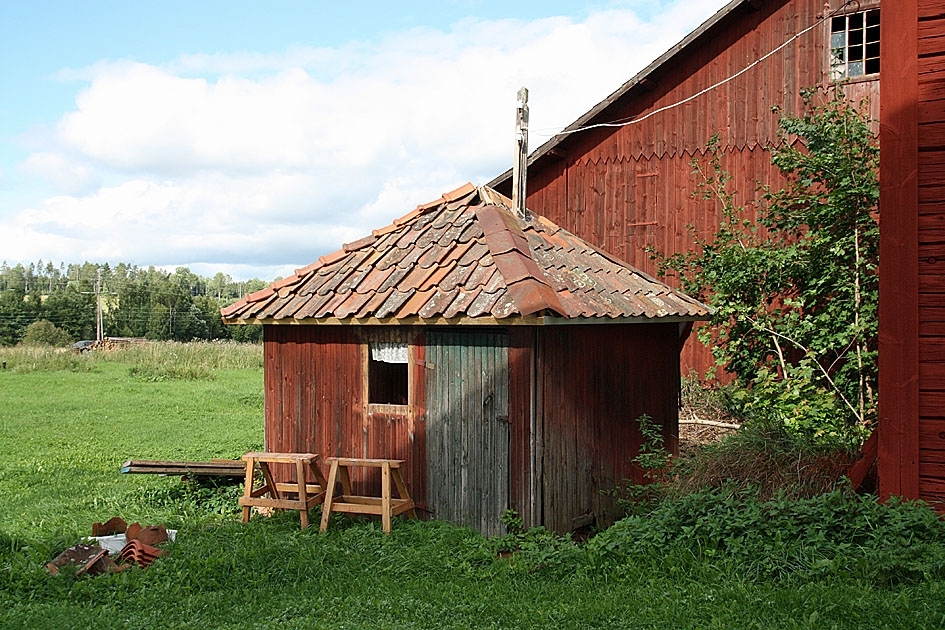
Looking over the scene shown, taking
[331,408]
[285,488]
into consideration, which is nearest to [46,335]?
[285,488]

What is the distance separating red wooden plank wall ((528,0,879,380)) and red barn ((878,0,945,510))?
26.4ft

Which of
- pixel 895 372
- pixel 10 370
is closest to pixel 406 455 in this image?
pixel 895 372

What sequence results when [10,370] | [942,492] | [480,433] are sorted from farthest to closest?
1. [10,370]
2. [480,433]
3. [942,492]

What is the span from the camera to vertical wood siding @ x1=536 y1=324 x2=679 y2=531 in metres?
8.20

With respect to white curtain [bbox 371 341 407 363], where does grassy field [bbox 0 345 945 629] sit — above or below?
below

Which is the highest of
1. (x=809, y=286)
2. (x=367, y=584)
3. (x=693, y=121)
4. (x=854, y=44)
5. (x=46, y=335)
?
(x=854, y=44)

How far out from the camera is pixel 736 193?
1462 centimetres

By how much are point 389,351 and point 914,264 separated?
5048mm

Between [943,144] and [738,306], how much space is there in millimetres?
6589

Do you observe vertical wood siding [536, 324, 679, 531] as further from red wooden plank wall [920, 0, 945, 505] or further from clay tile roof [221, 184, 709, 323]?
red wooden plank wall [920, 0, 945, 505]

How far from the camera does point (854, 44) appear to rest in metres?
13.7

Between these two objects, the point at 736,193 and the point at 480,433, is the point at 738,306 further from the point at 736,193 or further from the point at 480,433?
the point at 480,433

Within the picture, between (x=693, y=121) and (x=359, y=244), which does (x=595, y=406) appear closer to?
(x=359, y=244)

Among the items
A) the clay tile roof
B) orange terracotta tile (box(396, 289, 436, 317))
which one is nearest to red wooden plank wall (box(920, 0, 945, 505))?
the clay tile roof
